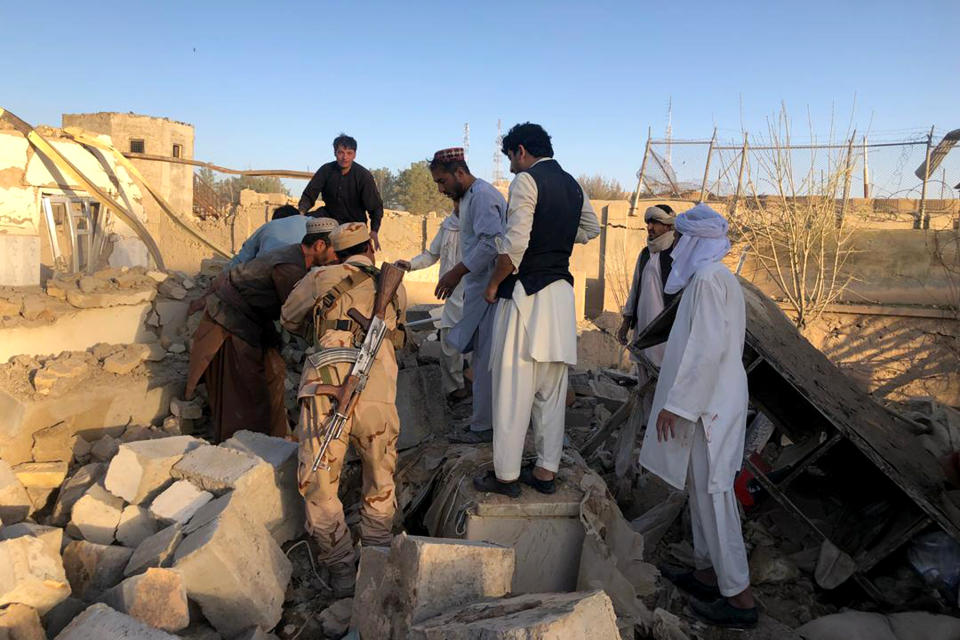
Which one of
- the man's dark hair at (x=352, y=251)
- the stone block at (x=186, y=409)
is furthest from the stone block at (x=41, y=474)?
the man's dark hair at (x=352, y=251)

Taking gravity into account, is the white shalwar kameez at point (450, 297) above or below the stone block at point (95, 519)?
above

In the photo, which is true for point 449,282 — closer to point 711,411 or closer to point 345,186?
point 711,411

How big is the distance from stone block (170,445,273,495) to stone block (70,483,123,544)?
33 cm

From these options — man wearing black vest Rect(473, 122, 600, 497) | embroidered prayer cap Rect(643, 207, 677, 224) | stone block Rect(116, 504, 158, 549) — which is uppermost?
embroidered prayer cap Rect(643, 207, 677, 224)

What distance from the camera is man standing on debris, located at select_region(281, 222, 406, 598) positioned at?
3.24m

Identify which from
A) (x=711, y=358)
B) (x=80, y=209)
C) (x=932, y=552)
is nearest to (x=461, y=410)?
(x=711, y=358)

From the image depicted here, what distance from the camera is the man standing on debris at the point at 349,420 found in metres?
3.24

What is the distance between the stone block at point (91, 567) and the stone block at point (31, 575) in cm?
18

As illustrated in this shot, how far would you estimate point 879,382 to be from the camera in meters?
10.8

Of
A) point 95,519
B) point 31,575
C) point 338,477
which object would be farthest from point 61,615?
point 338,477

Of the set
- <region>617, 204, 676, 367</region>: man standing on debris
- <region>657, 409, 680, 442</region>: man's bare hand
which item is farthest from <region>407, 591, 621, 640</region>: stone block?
<region>617, 204, 676, 367</region>: man standing on debris

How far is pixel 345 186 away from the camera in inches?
230

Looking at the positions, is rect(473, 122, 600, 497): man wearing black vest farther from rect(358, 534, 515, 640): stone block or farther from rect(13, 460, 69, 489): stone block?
rect(13, 460, 69, 489): stone block

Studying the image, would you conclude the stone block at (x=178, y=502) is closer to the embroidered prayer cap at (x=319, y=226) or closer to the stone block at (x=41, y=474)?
the stone block at (x=41, y=474)
